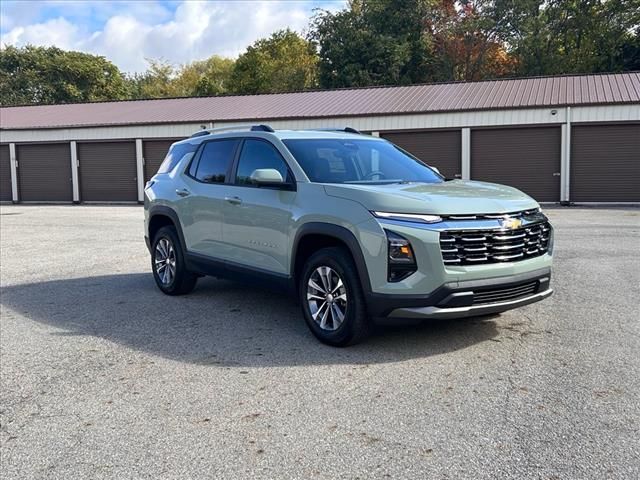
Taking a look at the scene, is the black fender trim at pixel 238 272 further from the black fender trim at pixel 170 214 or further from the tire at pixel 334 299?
the tire at pixel 334 299

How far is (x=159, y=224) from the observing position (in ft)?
26.6

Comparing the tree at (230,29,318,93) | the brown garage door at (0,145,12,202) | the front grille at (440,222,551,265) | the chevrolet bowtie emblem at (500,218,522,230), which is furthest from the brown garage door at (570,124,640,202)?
the tree at (230,29,318,93)

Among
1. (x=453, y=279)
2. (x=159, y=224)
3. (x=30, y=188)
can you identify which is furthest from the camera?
(x=30, y=188)

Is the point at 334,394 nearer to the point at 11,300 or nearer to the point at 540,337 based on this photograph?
the point at 540,337

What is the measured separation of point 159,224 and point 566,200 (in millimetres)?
18054

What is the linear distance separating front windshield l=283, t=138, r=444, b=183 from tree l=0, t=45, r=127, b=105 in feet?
186

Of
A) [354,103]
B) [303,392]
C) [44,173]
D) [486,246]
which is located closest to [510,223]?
[486,246]

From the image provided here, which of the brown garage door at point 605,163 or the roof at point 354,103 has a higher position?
the roof at point 354,103

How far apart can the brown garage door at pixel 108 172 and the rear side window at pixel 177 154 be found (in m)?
21.1

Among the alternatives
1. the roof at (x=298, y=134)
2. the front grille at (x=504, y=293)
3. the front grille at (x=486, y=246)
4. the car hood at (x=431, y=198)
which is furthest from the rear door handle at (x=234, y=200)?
the front grille at (x=504, y=293)

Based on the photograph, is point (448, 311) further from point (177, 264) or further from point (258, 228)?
point (177, 264)

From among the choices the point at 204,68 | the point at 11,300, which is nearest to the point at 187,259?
the point at 11,300

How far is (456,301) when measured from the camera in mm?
4832

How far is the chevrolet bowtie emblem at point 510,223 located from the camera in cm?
501
